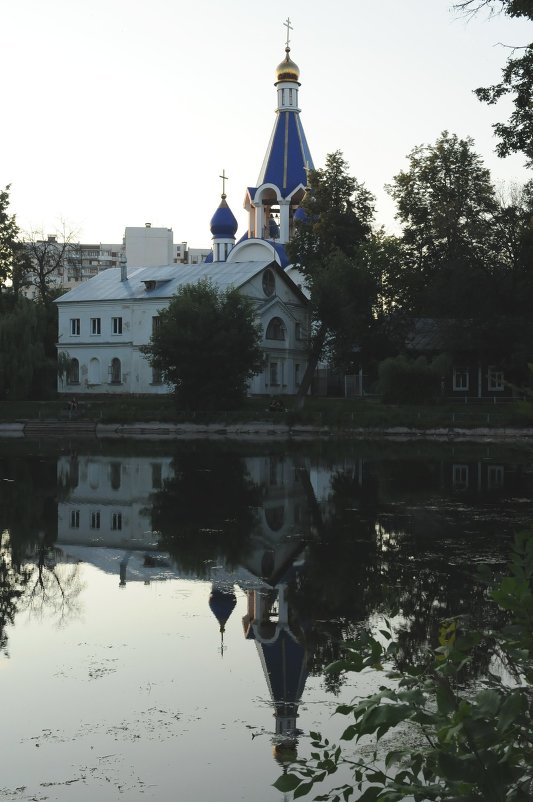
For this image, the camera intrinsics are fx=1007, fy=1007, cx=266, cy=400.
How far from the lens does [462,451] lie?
37312 mm

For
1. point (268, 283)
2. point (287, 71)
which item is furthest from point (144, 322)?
point (287, 71)

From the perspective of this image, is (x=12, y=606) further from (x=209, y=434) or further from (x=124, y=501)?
(x=209, y=434)

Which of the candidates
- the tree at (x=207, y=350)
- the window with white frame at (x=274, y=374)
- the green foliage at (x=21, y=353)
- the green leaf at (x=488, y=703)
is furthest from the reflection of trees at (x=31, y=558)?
the window with white frame at (x=274, y=374)

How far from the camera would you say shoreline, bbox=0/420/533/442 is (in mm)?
44469

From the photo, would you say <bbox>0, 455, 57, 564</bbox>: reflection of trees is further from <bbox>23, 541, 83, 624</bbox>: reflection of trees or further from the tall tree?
the tall tree

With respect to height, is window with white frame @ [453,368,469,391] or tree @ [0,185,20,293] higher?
tree @ [0,185,20,293]

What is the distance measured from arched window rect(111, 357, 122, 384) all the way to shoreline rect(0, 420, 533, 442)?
11.4 metres

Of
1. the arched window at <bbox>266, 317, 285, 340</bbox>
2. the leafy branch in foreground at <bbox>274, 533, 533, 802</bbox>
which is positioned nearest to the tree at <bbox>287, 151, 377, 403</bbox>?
the arched window at <bbox>266, 317, 285, 340</bbox>

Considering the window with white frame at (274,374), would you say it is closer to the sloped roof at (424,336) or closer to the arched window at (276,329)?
the arched window at (276,329)

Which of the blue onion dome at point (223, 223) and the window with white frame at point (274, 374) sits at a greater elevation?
the blue onion dome at point (223, 223)

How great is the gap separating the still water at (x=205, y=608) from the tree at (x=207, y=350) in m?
23.1

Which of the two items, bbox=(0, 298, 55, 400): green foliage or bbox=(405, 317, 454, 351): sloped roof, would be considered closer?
bbox=(0, 298, 55, 400): green foliage

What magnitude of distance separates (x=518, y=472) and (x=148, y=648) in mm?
20847

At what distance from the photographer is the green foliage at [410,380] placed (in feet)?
165
